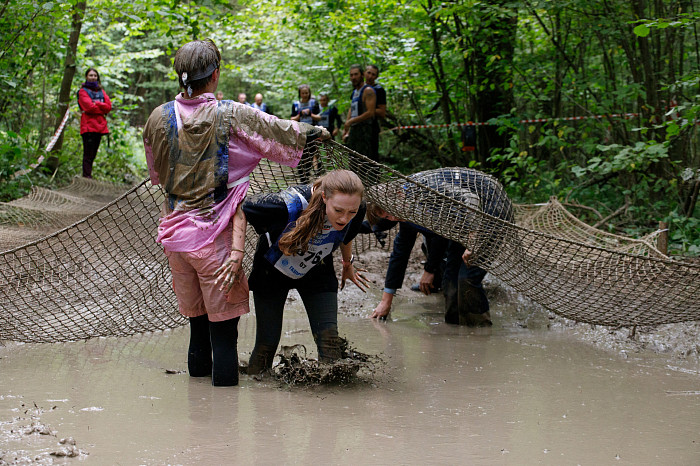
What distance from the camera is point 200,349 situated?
3.49 metres

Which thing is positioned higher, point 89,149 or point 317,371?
point 89,149

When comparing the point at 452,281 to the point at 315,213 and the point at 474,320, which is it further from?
Result: the point at 315,213

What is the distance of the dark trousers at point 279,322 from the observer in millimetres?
3465

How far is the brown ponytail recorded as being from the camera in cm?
312

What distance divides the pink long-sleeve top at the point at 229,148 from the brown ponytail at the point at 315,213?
0.22 m

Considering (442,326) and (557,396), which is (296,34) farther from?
(557,396)

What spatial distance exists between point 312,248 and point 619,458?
5.29 feet

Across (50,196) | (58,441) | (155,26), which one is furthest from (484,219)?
(155,26)

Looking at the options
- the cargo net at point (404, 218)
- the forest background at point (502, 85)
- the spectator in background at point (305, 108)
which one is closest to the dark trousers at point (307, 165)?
the cargo net at point (404, 218)

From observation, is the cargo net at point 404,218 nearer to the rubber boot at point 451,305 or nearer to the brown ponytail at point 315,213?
the brown ponytail at point 315,213

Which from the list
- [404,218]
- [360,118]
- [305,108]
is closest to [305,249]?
[404,218]

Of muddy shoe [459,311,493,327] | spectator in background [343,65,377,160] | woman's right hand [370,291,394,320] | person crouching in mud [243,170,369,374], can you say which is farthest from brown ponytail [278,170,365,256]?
spectator in background [343,65,377,160]

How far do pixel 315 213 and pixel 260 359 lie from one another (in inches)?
34.6

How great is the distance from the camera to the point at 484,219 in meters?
4.01
